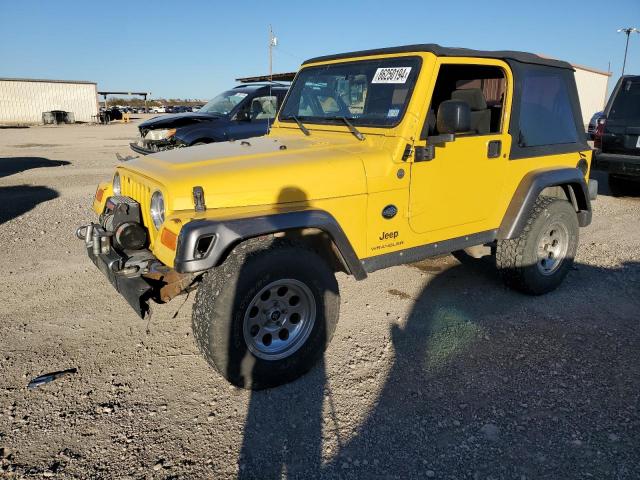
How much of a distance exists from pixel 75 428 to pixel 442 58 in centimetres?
336

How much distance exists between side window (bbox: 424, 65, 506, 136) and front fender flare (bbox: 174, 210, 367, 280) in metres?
1.45

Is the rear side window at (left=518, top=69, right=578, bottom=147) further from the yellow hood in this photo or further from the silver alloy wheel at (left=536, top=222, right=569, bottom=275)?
the yellow hood

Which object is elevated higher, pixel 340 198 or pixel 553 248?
pixel 340 198

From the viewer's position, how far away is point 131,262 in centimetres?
295

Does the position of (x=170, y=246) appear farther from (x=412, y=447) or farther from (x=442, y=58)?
(x=442, y=58)

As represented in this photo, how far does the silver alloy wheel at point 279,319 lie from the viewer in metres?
2.93

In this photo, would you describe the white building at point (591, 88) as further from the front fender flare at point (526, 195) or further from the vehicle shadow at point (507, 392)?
the vehicle shadow at point (507, 392)

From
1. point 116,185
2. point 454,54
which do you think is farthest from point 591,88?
point 116,185

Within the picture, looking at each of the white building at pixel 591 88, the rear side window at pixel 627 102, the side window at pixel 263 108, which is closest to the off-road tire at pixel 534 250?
the rear side window at pixel 627 102

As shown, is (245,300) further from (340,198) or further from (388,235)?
(388,235)

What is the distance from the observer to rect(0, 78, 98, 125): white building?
32625 mm

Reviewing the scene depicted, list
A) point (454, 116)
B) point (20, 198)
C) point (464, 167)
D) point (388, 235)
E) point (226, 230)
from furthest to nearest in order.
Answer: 1. point (20, 198)
2. point (464, 167)
3. point (388, 235)
4. point (454, 116)
5. point (226, 230)

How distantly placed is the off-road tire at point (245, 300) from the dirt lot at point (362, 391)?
0.19 meters

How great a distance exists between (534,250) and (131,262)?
3291mm
